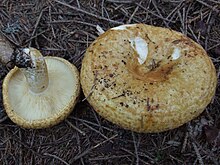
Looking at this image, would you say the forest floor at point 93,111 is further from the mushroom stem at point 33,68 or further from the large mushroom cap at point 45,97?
the mushroom stem at point 33,68

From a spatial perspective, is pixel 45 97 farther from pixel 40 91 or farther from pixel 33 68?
pixel 33 68

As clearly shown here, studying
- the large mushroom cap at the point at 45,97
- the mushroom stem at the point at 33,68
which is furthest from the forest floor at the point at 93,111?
the mushroom stem at the point at 33,68

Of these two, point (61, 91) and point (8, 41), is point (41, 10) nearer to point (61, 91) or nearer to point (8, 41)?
point (8, 41)

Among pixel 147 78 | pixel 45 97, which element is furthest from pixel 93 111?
pixel 147 78

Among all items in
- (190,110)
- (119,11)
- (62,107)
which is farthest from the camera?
(119,11)

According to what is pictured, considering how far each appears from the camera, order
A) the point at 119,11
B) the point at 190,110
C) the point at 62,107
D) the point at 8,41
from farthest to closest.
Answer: the point at 119,11, the point at 8,41, the point at 62,107, the point at 190,110

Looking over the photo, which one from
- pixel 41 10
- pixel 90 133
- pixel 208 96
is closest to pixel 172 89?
pixel 208 96

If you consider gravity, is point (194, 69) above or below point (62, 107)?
above

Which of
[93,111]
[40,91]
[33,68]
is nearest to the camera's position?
[33,68]
